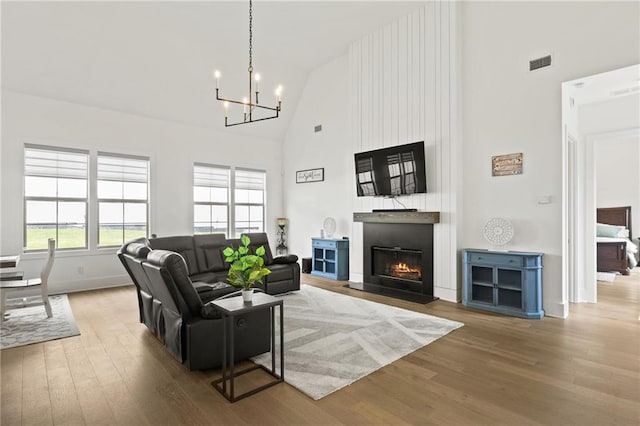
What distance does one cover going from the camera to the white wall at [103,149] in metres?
5.38

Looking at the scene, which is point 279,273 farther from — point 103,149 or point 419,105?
point 103,149

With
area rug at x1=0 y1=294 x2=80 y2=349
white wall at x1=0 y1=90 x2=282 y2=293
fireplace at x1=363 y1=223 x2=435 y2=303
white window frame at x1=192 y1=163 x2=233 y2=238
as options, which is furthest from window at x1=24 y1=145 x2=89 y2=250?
fireplace at x1=363 y1=223 x2=435 y2=303

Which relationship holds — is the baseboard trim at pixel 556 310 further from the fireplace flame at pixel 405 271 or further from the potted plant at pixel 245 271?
the potted plant at pixel 245 271

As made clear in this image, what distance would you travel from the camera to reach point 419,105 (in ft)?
17.8

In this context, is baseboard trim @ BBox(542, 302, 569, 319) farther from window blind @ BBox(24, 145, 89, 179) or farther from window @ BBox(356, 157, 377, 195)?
window blind @ BBox(24, 145, 89, 179)

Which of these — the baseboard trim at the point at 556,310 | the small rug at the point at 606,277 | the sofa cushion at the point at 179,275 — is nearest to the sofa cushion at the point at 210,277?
the sofa cushion at the point at 179,275

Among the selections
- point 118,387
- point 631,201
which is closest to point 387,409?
point 118,387

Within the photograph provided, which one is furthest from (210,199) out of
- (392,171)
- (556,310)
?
(556,310)

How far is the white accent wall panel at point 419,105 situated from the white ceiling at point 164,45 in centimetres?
40

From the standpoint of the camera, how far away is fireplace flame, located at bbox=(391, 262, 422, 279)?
17.8 feet

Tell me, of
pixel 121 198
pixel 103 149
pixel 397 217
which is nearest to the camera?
pixel 397 217

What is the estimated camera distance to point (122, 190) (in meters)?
6.48

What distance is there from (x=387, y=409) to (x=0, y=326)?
464 cm

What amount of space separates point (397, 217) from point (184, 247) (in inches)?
134
